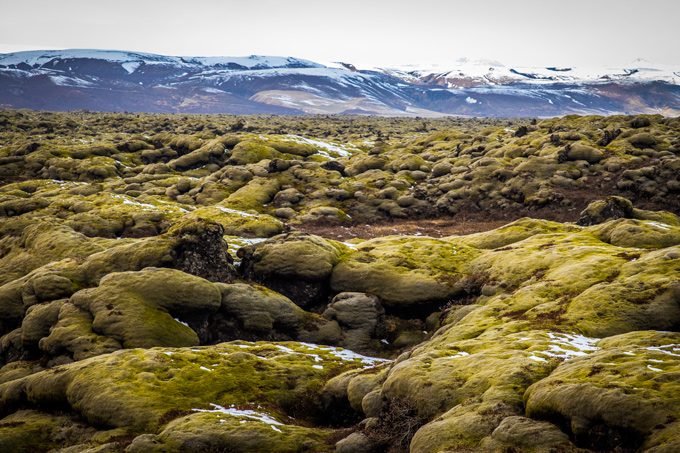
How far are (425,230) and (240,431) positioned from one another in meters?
60.1

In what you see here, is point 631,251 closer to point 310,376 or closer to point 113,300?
point 310,376

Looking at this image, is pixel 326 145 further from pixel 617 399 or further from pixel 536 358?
pixel 617 399

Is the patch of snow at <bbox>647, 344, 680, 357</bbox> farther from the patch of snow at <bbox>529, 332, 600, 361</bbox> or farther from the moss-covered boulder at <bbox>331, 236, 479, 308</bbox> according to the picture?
the moss-covered boulder at <bbox>331, 236, 479, 308</bbox>

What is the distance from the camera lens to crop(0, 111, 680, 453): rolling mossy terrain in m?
21.8

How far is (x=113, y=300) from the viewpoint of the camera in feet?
122

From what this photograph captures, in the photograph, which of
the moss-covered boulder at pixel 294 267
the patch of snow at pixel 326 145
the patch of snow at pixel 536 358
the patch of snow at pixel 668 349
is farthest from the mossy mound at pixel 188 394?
the patch of snow at pixel 326 145

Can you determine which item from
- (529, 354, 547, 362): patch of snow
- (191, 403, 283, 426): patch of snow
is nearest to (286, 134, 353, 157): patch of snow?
(191, 403, 283, 426): patch of snow

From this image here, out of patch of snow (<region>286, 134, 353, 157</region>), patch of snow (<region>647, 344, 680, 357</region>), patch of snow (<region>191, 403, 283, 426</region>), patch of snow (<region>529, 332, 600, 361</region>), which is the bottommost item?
patch of snow (<region>191, 403, 283, 426</region>)

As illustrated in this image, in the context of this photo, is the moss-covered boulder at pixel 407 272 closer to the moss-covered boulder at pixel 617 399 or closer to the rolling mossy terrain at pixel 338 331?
the rolling mossy terrain at pixel 338 331

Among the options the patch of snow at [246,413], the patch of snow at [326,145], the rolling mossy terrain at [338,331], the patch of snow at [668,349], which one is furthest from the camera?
the patch of snow at [326,145]

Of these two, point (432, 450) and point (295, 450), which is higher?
point (432, 450)

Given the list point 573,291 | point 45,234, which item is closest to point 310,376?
point 573,291

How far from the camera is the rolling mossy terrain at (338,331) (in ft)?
71.5

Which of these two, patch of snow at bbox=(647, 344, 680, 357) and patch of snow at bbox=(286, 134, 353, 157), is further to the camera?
patch of snow at bbox=(286, 134, 353, 157)
